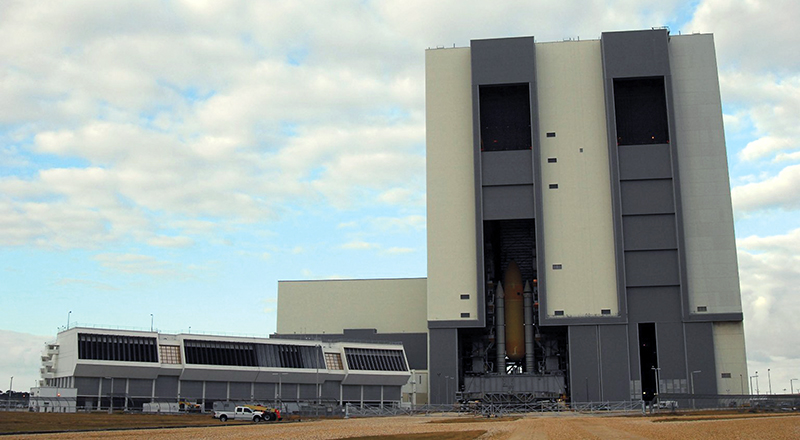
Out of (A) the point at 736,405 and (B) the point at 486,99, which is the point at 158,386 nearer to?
(B) the point at 486,99

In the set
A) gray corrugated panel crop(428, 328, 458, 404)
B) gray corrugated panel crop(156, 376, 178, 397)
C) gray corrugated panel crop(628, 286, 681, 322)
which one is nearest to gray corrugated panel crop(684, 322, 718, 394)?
gray corrugated panel crop(628, 286, 681, 322)

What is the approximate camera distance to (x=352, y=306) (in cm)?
12325

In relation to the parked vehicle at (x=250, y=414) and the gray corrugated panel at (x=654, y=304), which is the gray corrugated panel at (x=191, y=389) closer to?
the parked vehicle at (x=250, y=414)

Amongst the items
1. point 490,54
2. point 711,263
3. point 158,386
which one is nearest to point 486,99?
point 490,54

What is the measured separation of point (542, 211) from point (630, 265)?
1248 centimetres

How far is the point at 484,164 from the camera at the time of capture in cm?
10000

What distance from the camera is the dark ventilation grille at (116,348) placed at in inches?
3511

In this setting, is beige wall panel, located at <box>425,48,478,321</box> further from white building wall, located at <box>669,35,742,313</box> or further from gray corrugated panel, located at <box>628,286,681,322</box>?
white building wall, located at <box>669,35,742,313</box>

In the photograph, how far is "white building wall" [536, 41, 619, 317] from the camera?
96.9 metres

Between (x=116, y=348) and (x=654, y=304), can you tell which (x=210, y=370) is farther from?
(x=654, y=304)

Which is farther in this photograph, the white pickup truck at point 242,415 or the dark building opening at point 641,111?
the dark building opening at point 641,111

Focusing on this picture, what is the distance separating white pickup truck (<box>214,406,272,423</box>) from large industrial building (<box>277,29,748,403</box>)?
31.6m

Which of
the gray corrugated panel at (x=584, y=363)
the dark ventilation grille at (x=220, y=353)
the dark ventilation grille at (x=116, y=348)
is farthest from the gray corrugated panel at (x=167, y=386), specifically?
the gray corrugated panel at (x=584, y=363)

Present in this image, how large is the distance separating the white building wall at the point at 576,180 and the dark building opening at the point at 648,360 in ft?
29.4
